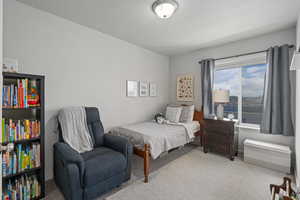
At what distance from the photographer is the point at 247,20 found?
2428 mm

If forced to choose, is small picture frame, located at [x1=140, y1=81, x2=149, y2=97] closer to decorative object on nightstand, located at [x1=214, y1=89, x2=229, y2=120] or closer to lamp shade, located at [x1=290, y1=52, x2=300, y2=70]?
decorative object on nightstand, located at [x1=214, y1=89, x2=229, y2=120]

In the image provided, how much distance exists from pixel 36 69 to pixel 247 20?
134 inches

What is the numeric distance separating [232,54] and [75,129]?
362 cm

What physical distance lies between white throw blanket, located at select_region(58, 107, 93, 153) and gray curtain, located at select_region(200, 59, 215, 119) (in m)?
2.77

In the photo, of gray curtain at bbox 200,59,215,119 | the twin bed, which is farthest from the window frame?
the twin bed

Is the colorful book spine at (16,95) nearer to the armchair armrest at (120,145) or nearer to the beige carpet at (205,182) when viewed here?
the armchair armrest at (120,145)

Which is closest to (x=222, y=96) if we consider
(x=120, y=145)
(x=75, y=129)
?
(x=120, y=145)

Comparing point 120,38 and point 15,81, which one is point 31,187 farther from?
point 120,38

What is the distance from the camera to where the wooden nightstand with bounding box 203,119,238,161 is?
9.98ft

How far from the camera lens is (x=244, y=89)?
11.1ft

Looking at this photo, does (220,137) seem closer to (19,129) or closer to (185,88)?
(185,88)

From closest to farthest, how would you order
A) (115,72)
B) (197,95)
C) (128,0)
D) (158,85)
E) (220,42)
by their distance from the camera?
(128,0)
(115,72)
(220,42)
(197,95)
(158,85)

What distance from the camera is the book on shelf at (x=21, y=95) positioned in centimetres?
163

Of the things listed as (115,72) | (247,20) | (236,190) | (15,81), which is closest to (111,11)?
(115,72)
